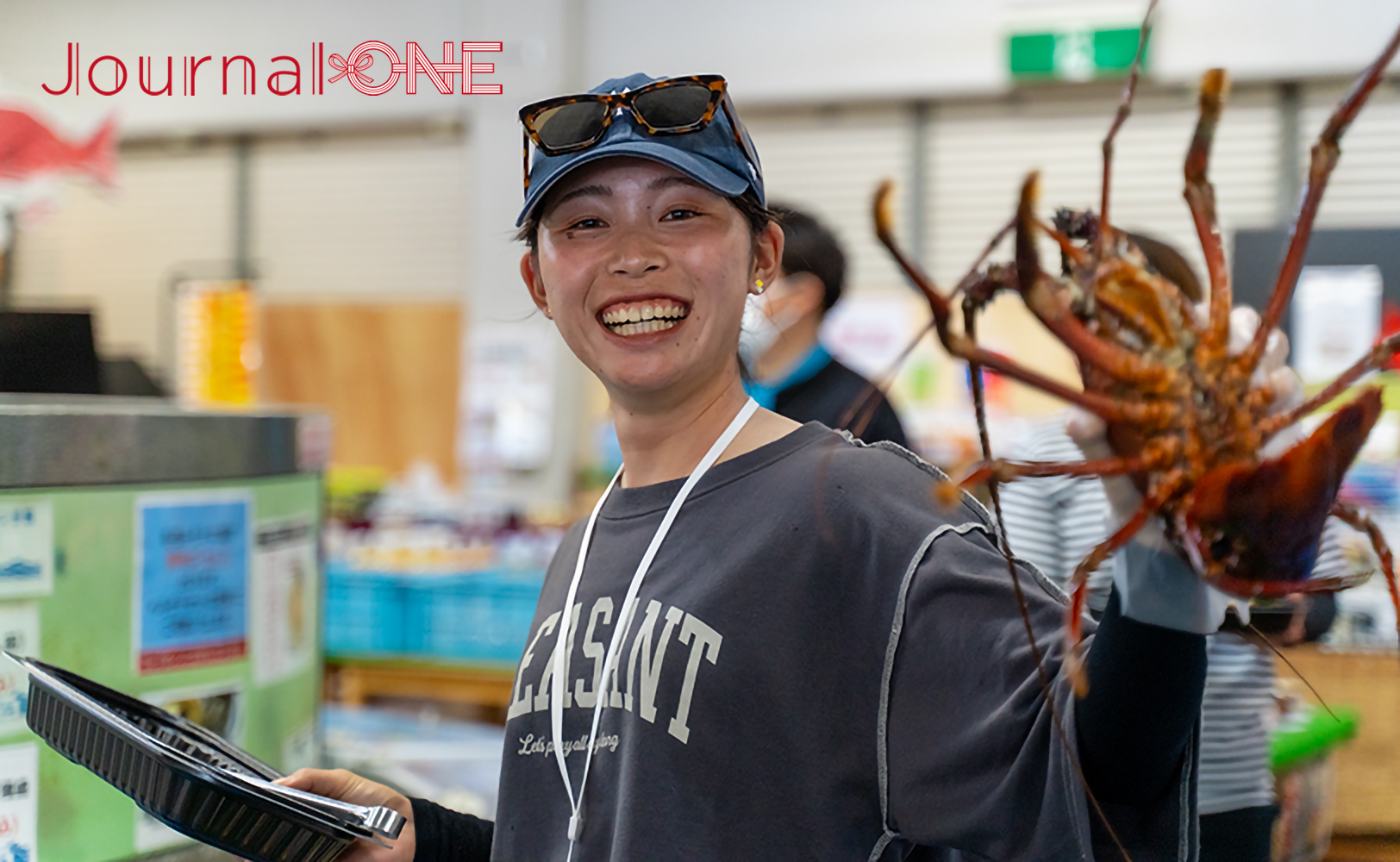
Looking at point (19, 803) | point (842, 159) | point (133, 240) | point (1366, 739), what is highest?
point (842, 159)

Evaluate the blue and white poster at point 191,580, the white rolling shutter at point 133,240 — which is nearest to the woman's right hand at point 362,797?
the blue and white poster at point 191,580

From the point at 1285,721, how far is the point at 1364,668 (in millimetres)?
817

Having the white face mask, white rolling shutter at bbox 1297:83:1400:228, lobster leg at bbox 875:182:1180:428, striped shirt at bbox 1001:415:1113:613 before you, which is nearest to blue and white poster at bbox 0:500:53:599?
the white face mask

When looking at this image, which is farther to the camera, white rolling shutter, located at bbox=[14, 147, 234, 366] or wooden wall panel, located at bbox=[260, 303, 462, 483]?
white rolling shutter, located at bbox=[14, 147, 234, 366]

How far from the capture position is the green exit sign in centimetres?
603

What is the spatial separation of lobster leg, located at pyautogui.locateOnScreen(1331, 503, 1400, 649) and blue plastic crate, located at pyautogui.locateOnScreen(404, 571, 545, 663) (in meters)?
3.37

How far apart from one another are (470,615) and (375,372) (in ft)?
13.7

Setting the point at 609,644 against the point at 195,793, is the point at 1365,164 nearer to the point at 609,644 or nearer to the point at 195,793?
the point at 609,644

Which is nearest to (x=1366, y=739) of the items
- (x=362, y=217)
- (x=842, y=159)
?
(x=842, y=159)

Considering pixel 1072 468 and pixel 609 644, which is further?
pixel 609 644

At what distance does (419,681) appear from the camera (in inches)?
159

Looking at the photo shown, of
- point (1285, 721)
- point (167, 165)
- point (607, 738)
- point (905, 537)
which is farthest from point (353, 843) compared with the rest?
point (167, 165)

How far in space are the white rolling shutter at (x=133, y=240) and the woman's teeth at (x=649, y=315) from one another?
8194 mm

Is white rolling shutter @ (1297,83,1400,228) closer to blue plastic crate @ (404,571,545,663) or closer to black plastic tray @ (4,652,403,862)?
blue plastic crate @ (404,571,545,663)
